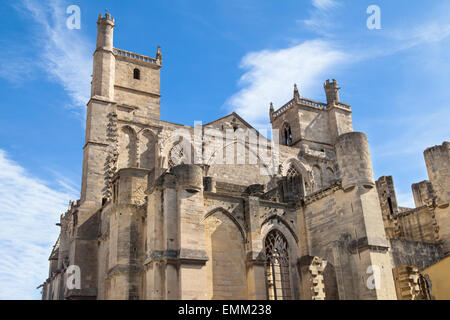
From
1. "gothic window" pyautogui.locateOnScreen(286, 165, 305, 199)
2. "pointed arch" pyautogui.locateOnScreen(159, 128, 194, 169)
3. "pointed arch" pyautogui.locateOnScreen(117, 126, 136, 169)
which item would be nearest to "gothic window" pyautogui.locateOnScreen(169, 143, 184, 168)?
"pointed arch" pyautogui.locateOnScreen(159, 128, 194, 169)

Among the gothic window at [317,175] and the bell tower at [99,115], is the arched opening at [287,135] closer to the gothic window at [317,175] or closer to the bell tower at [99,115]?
the gothic window at [317,175]

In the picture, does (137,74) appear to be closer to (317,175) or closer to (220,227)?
(317,175)

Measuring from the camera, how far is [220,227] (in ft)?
63.4

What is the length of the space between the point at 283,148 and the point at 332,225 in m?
16.9

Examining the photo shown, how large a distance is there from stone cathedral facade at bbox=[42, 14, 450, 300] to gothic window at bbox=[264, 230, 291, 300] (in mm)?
46

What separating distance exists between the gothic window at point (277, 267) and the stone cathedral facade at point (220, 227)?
5cm

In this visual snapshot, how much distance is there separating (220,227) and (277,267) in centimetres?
313

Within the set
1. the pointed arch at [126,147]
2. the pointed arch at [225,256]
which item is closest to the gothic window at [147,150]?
the pointed arch at [126,147]

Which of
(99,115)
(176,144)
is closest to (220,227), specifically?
(176,144)

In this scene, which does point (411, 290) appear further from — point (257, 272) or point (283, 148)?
point (283, 148)

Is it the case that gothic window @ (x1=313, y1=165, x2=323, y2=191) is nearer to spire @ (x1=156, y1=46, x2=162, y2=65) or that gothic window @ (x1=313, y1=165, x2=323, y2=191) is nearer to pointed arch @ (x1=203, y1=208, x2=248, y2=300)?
spire @ (x1=156, y1=46, x2=162, y2=65)

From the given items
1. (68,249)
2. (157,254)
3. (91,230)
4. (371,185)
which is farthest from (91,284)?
(371,185)

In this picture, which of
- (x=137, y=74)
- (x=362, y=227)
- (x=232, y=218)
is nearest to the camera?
(x=362, y=227)

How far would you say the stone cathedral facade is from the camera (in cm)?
1761
